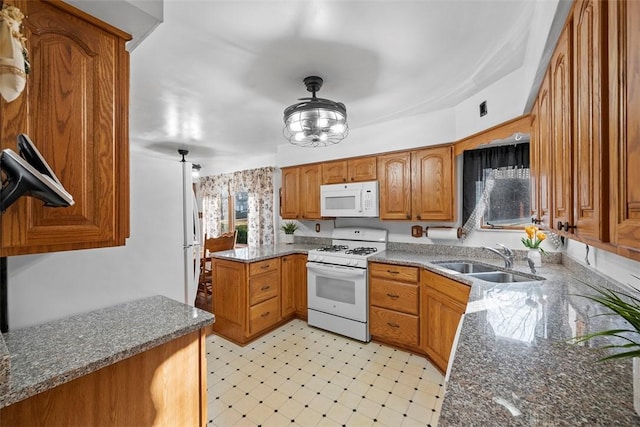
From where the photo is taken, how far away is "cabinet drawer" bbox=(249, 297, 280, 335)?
2.88 m

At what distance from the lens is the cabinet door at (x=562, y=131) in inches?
44.7

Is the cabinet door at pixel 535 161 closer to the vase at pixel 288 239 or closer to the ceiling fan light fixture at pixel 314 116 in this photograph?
the ceiling fan light fixture at pixel 314 116

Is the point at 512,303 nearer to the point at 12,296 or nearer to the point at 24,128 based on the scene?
the point at 24,128

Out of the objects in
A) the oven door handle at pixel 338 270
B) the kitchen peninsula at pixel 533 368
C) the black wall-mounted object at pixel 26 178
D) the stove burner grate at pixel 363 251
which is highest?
the black wall-mounted object at pixel 26 178

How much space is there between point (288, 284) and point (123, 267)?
2057 millimetres

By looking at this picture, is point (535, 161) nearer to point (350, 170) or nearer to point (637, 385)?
point (637, 385)

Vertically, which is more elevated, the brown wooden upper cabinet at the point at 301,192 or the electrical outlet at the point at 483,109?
the electrical outlet at the point at 483,109

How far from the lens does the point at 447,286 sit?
220 cm

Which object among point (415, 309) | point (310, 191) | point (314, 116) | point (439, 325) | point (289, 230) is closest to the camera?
point (314, 116)

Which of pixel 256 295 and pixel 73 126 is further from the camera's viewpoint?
pixel 256 295

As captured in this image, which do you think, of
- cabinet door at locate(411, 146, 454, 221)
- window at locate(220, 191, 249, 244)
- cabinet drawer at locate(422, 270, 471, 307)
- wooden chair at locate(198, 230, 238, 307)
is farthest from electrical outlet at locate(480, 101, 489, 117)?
window at locate(220, 191, 249, 244)

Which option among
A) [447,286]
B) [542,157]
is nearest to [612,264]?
[542,157]

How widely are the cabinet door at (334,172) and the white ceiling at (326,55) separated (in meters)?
0.68

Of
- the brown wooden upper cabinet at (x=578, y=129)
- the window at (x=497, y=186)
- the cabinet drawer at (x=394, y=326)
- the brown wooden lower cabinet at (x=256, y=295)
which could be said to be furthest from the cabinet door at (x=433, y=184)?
the brown wooden lower cabinet at (x=256, y=295)
